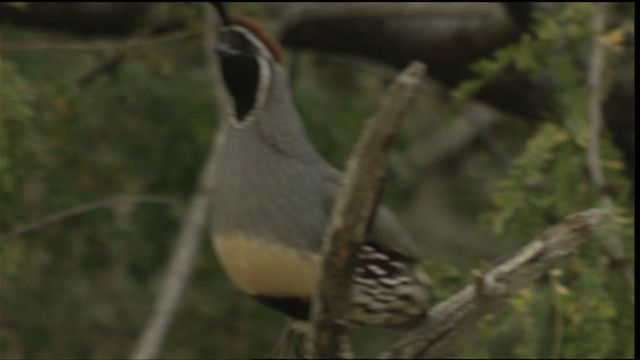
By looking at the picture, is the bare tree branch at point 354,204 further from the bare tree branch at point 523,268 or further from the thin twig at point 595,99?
the thin twig at point 595,99

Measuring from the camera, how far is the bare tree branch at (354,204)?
2410 millimetres

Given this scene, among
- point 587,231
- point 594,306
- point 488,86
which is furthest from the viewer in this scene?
point 488,86

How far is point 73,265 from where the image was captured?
15.7 ft

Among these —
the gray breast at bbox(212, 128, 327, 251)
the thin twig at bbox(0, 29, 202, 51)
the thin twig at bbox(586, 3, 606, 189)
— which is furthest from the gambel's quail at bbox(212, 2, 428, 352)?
the thin twig at bbox(0, 29, 202, 51)

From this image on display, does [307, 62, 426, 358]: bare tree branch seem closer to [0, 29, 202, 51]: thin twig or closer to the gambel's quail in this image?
the gambel's quail

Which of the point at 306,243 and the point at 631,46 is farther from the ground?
the point at 631,46

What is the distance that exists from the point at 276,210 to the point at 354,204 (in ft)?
2.63

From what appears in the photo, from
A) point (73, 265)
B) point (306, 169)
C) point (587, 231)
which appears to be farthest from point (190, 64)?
point (587, 231)

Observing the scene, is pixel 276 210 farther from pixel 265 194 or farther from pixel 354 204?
pixel 354 204

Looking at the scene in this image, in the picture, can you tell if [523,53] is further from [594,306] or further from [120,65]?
[120,65]

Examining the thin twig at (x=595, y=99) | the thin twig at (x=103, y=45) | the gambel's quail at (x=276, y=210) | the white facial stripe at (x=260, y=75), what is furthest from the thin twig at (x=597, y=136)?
the thin twig at (x=103, y=45)

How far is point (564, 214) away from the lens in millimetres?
3740

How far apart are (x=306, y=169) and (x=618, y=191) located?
1.02 m

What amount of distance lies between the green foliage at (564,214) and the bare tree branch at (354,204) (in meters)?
0.75
